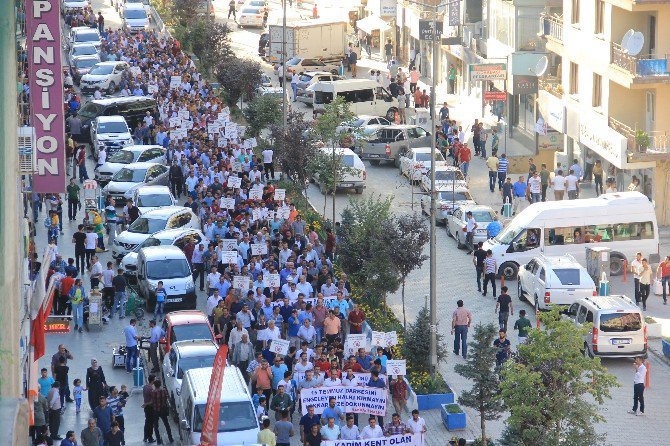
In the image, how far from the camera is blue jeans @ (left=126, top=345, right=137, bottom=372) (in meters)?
32.9

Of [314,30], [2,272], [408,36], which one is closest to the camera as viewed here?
[2,272]

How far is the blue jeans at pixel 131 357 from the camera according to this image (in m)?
32.9

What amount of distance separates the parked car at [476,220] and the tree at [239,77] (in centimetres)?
1832

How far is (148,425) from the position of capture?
1152 inches

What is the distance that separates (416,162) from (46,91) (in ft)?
76.9

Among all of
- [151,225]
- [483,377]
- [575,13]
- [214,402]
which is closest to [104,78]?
[575,13]

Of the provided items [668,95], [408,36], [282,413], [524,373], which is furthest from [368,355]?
[408,36]

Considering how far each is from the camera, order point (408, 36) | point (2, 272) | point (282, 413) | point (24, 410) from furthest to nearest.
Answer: point (408, 36)
point (282, 413)
point (2, 272)
point (24, 410)

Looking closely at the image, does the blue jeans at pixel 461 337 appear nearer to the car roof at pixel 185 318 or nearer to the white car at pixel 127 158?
the car roof at pixel 185 318

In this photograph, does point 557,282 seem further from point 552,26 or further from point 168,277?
point 552,26

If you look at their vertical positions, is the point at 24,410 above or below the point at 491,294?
above

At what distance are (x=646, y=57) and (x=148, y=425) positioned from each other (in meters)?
24.5

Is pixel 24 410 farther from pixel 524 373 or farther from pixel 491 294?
pixel 491 294

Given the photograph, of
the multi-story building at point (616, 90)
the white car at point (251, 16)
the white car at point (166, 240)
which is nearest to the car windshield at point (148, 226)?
the white car at point (166, 240)
